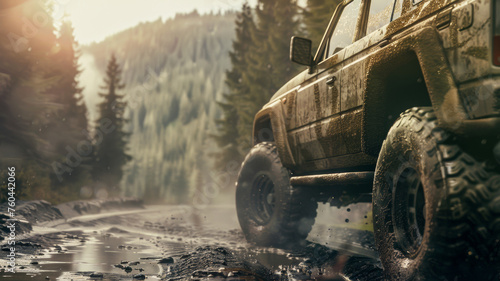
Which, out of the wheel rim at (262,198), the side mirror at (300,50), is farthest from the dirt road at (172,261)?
the side mirror at (300,50)

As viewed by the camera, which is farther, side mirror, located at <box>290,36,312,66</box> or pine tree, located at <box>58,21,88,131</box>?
pine tree, located at <box>58,21,88,131</box>

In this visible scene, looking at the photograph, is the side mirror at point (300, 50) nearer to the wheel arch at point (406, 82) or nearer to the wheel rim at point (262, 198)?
the wheel arch at point (406, 82)

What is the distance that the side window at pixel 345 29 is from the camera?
15.8 ft

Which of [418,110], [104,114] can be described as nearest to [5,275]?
[418,110]

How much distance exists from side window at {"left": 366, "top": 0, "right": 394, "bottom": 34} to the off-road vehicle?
0.01m

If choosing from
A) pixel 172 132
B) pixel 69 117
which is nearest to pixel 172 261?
pixel 69 117

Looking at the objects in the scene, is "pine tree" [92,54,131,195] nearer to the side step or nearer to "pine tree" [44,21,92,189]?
"pine tree" [44,21,92,189]

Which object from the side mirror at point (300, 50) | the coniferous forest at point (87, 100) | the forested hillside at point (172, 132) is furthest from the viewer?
the forested hillside at point (172, 132)

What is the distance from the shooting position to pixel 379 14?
429cm

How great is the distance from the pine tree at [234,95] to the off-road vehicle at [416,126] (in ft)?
90.3

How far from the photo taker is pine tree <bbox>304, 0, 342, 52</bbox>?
1762 centimetres

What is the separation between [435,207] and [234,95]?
31.0 metres

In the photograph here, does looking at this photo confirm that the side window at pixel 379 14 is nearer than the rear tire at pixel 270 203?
Yes

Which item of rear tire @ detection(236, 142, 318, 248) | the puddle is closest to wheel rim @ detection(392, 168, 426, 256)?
the puddle
